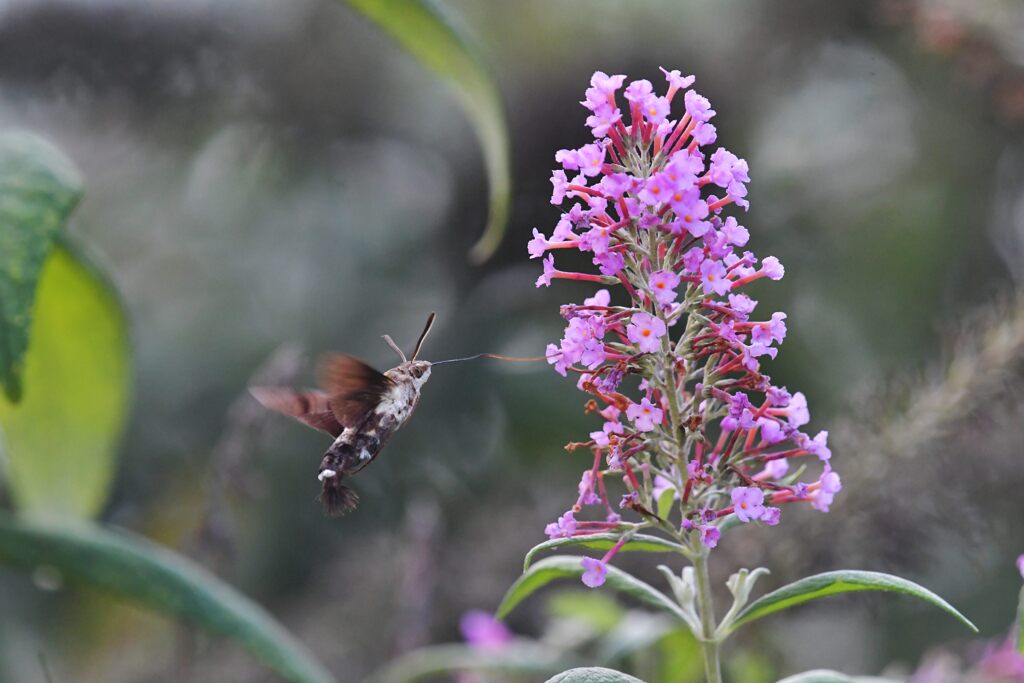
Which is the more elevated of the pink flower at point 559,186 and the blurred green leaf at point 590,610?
the pink flower at point 559,186

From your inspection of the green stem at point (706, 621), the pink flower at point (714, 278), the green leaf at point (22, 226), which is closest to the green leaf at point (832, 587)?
the green stem at point (706, 621)

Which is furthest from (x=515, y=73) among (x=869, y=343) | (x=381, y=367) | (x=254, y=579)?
(x=254, y=579)

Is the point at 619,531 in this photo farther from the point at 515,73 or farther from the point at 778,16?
the point at 778,16

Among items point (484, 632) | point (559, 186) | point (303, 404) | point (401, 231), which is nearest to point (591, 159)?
point (559, 186)

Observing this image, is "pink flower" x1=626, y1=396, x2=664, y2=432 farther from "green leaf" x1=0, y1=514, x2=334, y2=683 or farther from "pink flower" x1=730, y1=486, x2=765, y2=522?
"green leaf" x1=0, y1=514, x2=334, y2=683

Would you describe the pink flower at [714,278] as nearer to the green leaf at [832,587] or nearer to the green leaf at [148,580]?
the green leaf at [832,587]

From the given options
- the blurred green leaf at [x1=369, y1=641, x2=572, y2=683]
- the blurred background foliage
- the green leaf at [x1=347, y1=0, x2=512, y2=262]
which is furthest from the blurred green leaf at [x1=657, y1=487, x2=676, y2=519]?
the blurred background foliage

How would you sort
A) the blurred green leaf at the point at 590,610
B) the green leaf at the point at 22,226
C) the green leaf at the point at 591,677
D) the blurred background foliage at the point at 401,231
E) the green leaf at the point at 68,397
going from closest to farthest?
the green leaf at the point at 591,677, the green leaf at the point at 22,226, the green leaf at the point at 68,397, the blurred green leaf at the point at 590,610, the blurred background foliage at the point at 401,231
